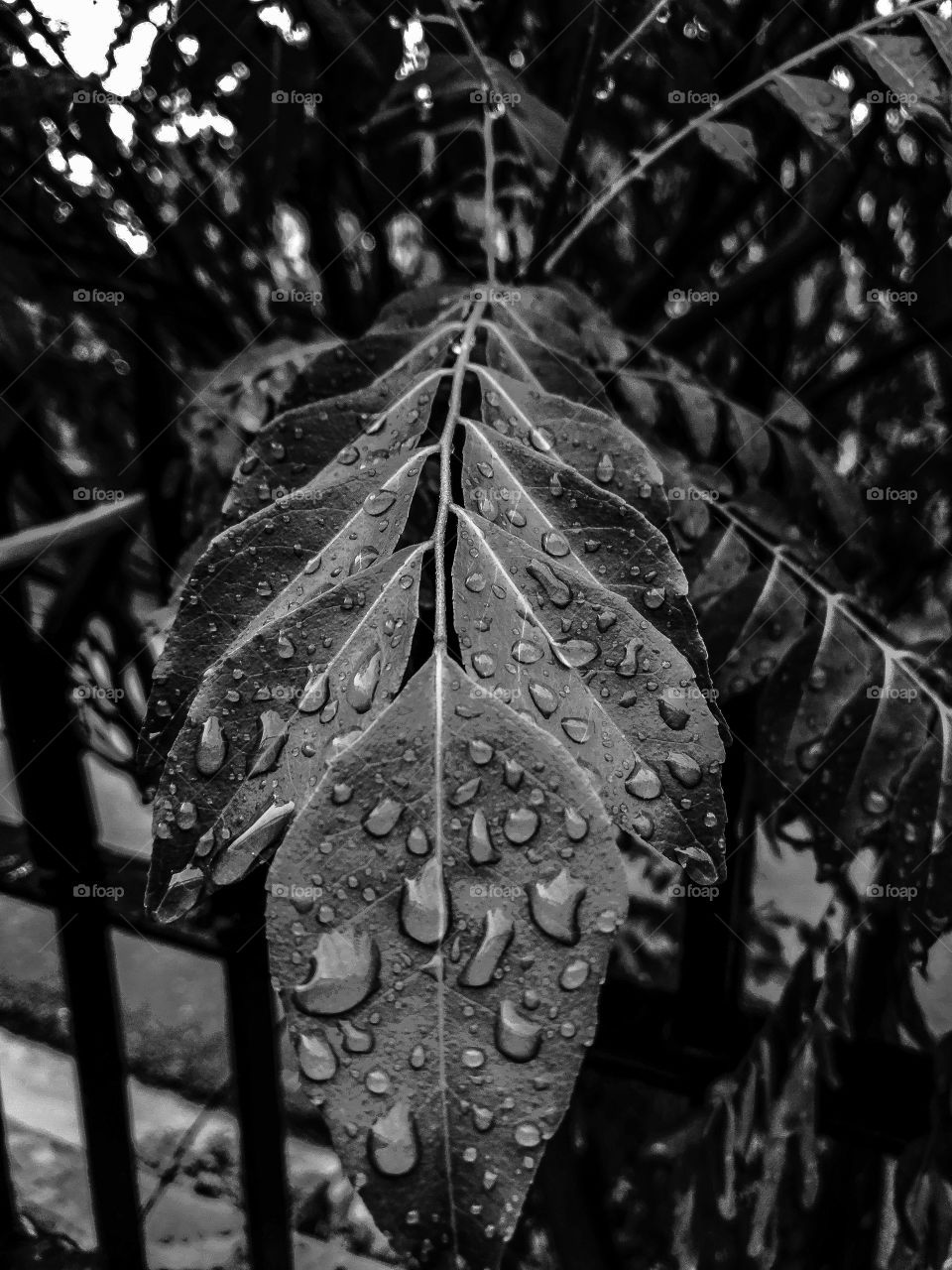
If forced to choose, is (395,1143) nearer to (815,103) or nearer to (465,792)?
(465,792)

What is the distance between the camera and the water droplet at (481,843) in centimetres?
21

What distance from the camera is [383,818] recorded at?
0.70ft

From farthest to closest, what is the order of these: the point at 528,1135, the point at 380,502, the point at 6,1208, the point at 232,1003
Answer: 1. the point at 6,1208
2. the point at 232,1003
3. the point at 380,502
4. the point at 528,1135

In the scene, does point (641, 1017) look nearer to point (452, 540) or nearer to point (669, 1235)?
point (669, 1235)

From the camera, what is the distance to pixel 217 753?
264mm

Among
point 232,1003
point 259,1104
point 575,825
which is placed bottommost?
point 259,1104

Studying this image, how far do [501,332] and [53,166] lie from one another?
29.7 inches

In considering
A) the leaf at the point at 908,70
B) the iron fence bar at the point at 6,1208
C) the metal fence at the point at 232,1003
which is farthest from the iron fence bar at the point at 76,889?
the leaf at the point at 908,70

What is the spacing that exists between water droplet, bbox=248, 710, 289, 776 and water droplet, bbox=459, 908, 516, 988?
88mm

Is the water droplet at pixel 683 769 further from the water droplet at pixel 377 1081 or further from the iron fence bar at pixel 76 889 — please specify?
the iron fence bar at pixel 76 889

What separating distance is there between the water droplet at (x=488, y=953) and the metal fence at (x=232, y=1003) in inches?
21.7

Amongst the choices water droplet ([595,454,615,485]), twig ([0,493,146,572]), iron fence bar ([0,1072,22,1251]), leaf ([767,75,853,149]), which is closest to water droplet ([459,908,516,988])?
water droplet ([595,454,615,485])

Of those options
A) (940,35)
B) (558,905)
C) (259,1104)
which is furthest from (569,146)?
(259,1104)

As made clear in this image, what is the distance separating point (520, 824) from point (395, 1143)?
0.08 m
